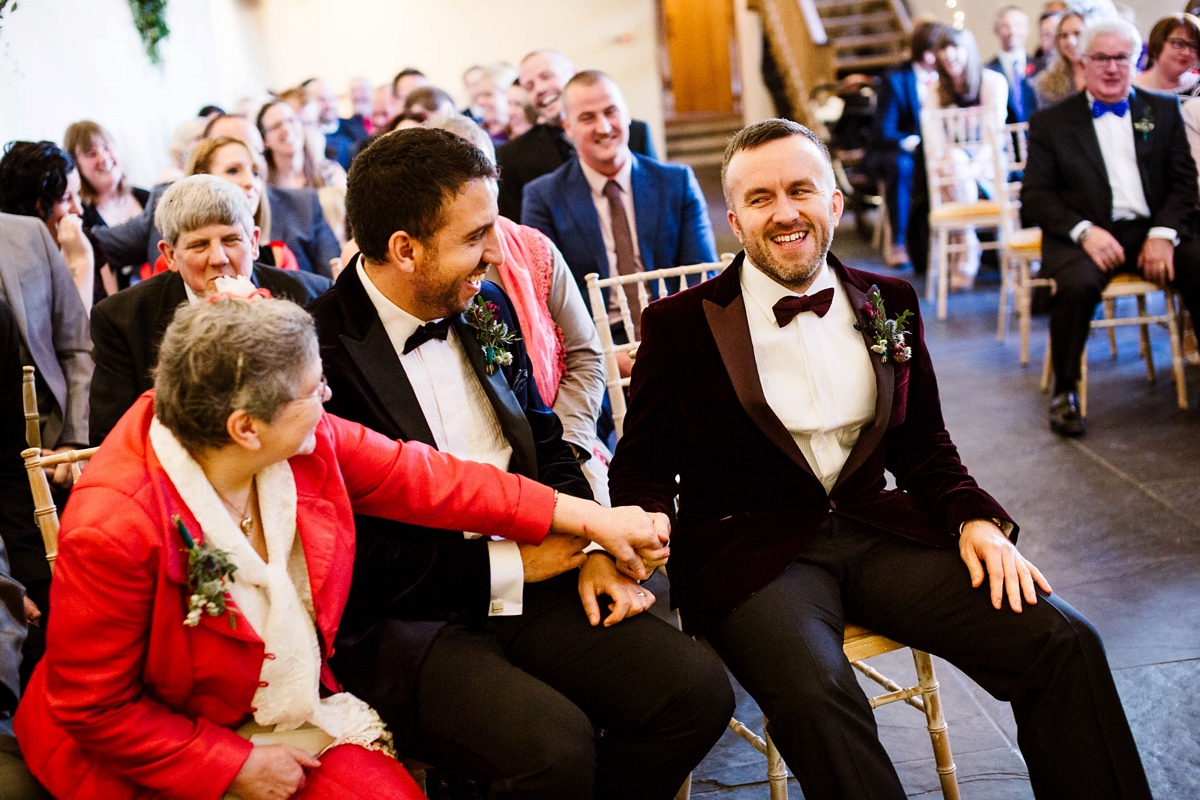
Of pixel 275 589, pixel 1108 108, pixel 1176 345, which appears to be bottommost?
pixel 1176 345

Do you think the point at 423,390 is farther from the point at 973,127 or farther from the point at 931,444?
the point at 973,127

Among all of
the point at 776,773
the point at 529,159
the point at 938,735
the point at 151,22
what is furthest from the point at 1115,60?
the point at 151,22

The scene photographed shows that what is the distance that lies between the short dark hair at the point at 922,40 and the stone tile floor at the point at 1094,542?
265 centimetres

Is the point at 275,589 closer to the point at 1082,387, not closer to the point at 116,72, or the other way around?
the point at 1082,387

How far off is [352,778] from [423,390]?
28.8 inches

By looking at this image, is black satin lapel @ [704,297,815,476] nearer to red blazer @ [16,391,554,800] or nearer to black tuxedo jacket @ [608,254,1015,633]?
black tuxedo jacket @ [608,254,1015,633]

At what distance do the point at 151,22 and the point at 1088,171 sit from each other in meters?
6.16

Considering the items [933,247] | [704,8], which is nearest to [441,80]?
[704,8]

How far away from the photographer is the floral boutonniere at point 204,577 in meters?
1.47

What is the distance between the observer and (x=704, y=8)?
606 inches

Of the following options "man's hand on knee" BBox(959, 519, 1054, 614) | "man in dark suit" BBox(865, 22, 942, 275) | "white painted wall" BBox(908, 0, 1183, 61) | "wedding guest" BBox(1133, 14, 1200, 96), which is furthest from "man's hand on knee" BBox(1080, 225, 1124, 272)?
"white painted wall" BBox(908, 0, 1183, 61)

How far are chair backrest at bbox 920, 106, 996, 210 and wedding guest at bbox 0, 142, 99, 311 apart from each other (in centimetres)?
487

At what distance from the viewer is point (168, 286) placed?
8.89ft

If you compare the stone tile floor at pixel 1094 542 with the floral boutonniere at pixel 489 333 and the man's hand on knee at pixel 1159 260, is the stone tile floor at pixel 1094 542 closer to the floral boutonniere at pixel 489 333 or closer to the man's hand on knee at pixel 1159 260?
the man's hand on knee at pixel 1159 260
